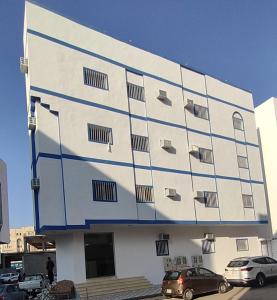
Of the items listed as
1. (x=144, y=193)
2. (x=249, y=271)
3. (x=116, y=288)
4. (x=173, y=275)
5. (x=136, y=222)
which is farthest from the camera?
(x=144, y=193)

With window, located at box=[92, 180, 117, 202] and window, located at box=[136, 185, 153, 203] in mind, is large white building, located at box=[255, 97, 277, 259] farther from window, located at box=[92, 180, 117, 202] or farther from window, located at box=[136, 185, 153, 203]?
window, located at box=[92, 180, 117, 202]

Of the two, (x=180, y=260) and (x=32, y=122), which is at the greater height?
(x=32, y=122)

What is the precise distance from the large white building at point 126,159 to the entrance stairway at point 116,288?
0.52 meters

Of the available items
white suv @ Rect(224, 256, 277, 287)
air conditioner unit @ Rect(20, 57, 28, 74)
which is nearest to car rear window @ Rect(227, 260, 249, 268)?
white suv @ Rect(224, 256, 277, 287)

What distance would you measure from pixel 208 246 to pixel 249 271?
723cm

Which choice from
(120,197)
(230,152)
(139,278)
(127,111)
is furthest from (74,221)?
(230,152)

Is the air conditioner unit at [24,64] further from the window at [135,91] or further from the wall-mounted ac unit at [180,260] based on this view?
the wall-mounted ac unit at [180,260]

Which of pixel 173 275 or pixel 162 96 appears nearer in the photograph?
pixel 173 275

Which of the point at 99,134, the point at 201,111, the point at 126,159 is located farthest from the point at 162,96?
the point at 99,134

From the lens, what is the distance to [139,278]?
2600 centimetres

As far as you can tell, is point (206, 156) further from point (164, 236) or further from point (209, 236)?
point (164, 236)

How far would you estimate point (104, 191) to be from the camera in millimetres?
25250

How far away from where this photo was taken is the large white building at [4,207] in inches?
2191

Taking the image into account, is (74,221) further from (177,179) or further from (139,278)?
(177,179)
